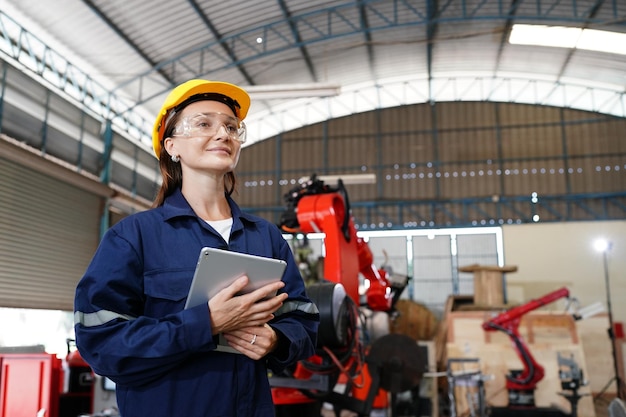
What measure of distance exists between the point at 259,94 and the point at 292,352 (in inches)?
409

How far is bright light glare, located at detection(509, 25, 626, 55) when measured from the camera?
13516mm

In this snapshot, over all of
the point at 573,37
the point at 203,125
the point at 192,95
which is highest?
the point at 573,37

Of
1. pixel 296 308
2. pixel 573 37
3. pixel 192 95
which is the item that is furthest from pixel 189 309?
pixel 573 37

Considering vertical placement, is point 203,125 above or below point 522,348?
above

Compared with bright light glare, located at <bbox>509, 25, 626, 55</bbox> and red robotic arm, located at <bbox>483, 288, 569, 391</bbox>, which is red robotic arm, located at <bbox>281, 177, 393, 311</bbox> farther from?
bright light glare, located at <bbox>509, 25, 626, 55</bbox>

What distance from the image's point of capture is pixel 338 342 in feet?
14.0

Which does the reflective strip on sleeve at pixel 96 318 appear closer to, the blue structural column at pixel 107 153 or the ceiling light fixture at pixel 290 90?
the ceiling light fixture at pixel 290 90

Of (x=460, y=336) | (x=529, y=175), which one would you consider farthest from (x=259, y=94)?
(x=529, y=175)

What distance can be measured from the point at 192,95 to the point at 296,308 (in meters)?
0.80

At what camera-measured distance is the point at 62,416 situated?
16.9ft

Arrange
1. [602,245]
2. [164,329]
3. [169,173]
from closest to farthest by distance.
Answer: [164,329], [169,173], [602,245]

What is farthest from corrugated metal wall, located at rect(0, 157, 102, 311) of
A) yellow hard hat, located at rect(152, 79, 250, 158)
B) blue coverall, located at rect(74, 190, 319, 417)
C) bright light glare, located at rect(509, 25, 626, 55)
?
bright light glare, located at rect(509, 25, 626, 55)

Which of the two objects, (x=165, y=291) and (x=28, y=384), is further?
(x=28, y=384)

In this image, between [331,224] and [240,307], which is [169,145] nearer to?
[240,307]
